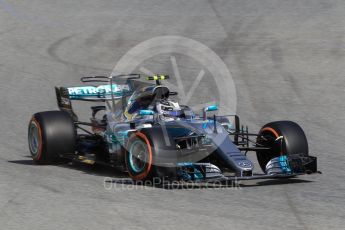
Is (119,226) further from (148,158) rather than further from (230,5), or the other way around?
(230,5)

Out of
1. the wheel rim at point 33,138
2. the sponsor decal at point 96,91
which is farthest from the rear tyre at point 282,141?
the wheel rim at point 33,138

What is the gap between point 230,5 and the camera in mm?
28812

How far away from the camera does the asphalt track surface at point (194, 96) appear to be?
9680 mm

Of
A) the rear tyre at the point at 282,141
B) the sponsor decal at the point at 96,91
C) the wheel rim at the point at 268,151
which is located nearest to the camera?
the rear tyre at the point at 282,141

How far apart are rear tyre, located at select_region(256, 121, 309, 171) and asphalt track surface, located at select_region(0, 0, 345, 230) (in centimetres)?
50

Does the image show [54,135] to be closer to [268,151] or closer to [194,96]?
[268,151]

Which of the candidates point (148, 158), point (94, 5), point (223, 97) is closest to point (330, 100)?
point (223, 97)

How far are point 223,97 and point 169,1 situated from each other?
9.40 meters

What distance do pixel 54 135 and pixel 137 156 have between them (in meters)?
1.93

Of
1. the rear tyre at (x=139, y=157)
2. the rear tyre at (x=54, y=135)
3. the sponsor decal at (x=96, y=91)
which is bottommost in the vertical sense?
the rear tyre at (x=139, y=157)

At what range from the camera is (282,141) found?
489 inches

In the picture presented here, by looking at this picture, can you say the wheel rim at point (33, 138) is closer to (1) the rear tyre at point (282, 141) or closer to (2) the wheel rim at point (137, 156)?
(2) the wheel rim at point (137, 156)

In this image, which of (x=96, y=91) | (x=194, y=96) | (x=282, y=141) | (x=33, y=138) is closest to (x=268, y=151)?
(x=282, y=141)

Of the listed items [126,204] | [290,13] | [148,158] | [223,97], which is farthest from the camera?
[290,13]
